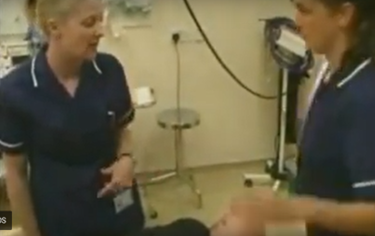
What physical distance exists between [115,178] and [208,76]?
1.76 meters

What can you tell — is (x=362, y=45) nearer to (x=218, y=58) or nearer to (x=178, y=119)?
(x=178, y=119)

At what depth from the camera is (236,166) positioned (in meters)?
3.90

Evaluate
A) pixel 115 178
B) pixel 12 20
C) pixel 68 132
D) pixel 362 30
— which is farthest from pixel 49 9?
pixel 12 20

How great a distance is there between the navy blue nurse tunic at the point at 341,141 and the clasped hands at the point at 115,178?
2.16ft

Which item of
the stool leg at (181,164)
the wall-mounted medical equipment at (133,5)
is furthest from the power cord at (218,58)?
the stool leg at (181,164)

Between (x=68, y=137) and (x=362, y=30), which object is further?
(x=68, y=137)

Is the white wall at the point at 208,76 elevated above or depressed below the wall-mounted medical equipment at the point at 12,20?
below

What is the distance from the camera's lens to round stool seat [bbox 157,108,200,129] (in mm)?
3393

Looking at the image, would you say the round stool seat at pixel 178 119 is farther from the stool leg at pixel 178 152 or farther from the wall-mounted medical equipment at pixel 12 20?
the wall-mounted medical equipment at pixel 12 20

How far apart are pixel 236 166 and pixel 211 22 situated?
2.83 feet

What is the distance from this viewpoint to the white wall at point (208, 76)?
351 cm

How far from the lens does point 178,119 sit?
3.44 metres

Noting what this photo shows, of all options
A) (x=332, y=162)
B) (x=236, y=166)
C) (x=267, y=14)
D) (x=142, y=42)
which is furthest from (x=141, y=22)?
(x=332, y=162)

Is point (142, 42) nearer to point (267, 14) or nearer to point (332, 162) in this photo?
point (267, 14)
